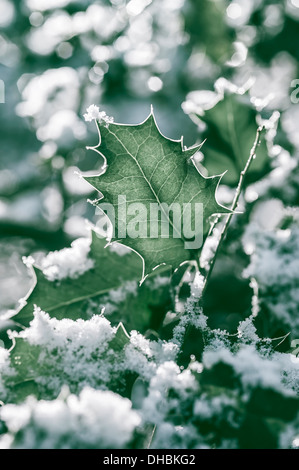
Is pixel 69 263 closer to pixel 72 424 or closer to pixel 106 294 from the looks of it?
pixel 106 294

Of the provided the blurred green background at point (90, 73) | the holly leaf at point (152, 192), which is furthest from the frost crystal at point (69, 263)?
the blurred green background at point (90, 73)

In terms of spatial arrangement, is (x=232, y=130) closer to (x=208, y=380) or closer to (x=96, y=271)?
(x=96, y=271)

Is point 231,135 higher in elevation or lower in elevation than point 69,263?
higher

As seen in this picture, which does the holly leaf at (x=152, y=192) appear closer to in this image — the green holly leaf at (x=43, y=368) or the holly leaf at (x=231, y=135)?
the green holly leaf at (x=43, y=368)

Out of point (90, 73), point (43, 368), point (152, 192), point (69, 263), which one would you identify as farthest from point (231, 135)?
point (90, 73)

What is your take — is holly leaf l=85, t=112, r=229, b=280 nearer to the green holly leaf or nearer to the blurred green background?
the green holly leaf

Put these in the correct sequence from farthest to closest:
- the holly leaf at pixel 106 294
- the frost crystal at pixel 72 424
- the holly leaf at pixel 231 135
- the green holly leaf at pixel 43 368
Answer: the holly leaf at pixel 231 135 < the holly leaf at pixel 106 294 < the green holly leaf at pixel 43 368 < the frost crystal at pixel 72 424

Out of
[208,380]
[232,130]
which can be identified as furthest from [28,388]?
[232,130]
